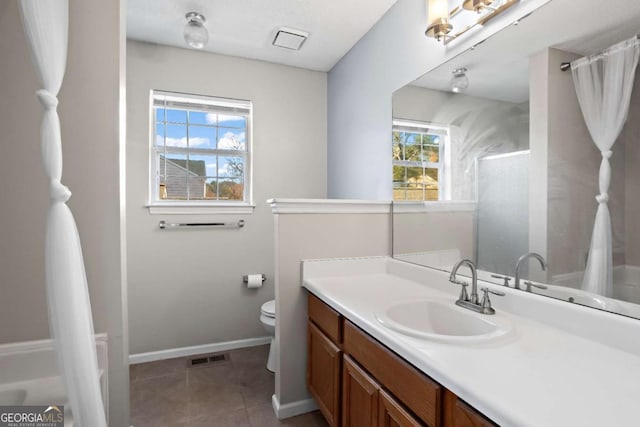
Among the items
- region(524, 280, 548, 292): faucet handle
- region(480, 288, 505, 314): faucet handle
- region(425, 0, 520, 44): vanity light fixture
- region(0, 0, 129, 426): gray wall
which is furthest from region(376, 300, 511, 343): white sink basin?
region(425, 0, 520, 44): vanity light fixture

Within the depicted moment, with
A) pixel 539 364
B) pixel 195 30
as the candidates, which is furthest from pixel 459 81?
pixel 195 30

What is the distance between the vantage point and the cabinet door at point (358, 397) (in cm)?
109

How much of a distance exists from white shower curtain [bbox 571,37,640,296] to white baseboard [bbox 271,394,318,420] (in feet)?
5.02

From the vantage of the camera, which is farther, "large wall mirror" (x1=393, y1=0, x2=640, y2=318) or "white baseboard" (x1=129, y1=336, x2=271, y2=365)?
"white baseboard" (x1=129, y1=336, x2=271, y2=365)

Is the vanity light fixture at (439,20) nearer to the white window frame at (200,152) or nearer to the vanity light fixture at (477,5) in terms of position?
the vanity light fixture at (477,5)

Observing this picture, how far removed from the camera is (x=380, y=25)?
212 centimetres

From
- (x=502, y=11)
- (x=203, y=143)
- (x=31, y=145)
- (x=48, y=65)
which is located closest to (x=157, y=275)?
(x=203, y=143)

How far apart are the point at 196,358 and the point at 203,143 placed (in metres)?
A: 1.83

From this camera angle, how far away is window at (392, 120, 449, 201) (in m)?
1.64

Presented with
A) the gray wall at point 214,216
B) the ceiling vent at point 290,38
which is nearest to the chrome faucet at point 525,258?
the gray wall at point 214,216

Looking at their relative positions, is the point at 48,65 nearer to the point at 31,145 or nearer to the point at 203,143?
the point at 31,145

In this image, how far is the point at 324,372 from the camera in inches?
60.0

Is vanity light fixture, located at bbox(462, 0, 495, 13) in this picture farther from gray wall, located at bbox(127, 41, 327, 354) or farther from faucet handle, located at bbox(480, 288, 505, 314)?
gray wall, located at bbox(127, 41, 327, 354)

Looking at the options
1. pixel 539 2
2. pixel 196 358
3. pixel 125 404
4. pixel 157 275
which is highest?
pixel 539 2
